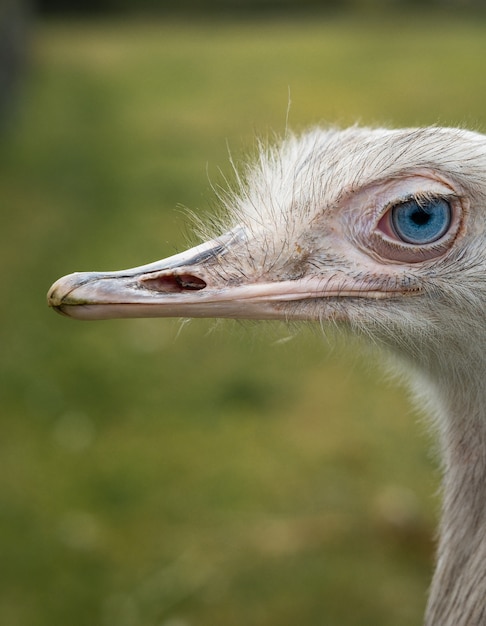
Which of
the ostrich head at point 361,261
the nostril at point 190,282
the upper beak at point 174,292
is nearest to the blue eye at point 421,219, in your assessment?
the ostrich head at point 361,261

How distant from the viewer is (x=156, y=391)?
379cm

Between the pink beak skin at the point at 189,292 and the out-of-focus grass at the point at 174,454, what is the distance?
14cm

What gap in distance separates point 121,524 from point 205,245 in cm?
179

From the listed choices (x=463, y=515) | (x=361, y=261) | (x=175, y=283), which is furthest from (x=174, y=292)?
(x=463, y=515)

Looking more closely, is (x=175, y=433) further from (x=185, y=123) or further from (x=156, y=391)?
(x=185, y=123)

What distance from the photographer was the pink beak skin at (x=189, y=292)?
4.33ft

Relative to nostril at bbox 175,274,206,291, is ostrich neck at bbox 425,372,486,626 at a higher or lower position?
lower

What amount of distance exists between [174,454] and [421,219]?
84.7 inches

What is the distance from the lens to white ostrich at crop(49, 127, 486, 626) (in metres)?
1.33

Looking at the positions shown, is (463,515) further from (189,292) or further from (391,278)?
(189,292)

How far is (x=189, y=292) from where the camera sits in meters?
1.35

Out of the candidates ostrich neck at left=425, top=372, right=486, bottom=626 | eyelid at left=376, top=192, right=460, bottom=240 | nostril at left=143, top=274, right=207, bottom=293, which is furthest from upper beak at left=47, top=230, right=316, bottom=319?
ostrich neck at left=425, top=372, right=486, bottom=626

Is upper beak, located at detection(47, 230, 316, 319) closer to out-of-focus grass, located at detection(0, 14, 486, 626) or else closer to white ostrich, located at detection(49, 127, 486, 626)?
white ostrich, located at detection(49, 127, 486, 626)

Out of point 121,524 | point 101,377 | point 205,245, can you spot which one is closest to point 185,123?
point 101,377
